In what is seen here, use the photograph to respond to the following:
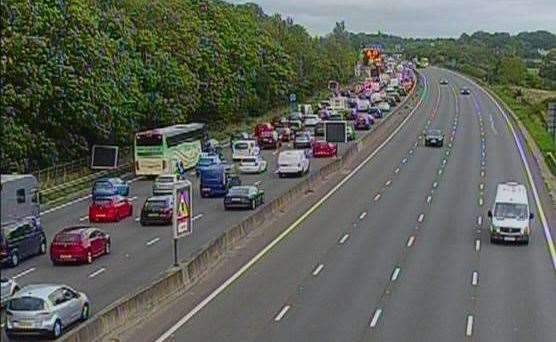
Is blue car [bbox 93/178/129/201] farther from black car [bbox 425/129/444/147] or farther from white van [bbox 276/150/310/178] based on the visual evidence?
black car [bbox 425/129/444/147]

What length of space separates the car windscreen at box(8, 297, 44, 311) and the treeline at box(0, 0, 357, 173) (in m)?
28.8

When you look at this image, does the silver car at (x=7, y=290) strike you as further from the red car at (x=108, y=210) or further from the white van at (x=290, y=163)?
the white van at (x=290, y=163)

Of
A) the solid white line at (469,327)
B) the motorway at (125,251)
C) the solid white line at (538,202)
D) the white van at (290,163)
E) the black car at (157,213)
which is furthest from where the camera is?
the white van at (290,163)

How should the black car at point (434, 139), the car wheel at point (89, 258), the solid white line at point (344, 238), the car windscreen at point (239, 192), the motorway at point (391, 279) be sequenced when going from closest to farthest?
1. the motorway at point (391, 279)
2. the car wheel at point (89, 258)
3. the solid white line at point (344, 238)
4. the car windscreen at point (239, 192)
5. the black car at point (434, 139)

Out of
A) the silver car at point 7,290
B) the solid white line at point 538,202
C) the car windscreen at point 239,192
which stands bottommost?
the solid white line at point 538,202

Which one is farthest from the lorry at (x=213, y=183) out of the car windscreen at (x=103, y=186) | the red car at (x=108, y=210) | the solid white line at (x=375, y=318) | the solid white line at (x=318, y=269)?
the solid white line at (x=375, y=318)

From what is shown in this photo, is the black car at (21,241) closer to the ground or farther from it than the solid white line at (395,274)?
farther from it

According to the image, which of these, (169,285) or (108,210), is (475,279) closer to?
(169,285)

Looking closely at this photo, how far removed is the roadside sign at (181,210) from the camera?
4106 cm

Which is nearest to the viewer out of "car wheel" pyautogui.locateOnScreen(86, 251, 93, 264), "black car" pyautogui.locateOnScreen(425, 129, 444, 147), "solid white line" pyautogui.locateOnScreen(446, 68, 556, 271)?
"car wheel" pyautogui.locateOnScreen(86, 251, 93, 264)

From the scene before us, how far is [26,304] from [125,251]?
54.2 ft

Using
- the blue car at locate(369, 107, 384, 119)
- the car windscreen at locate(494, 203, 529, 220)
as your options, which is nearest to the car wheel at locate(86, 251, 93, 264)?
the car windscreen at locate(494, 203, 529, 220)

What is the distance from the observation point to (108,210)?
56.5 meters

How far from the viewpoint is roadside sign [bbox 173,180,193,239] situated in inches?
1617
